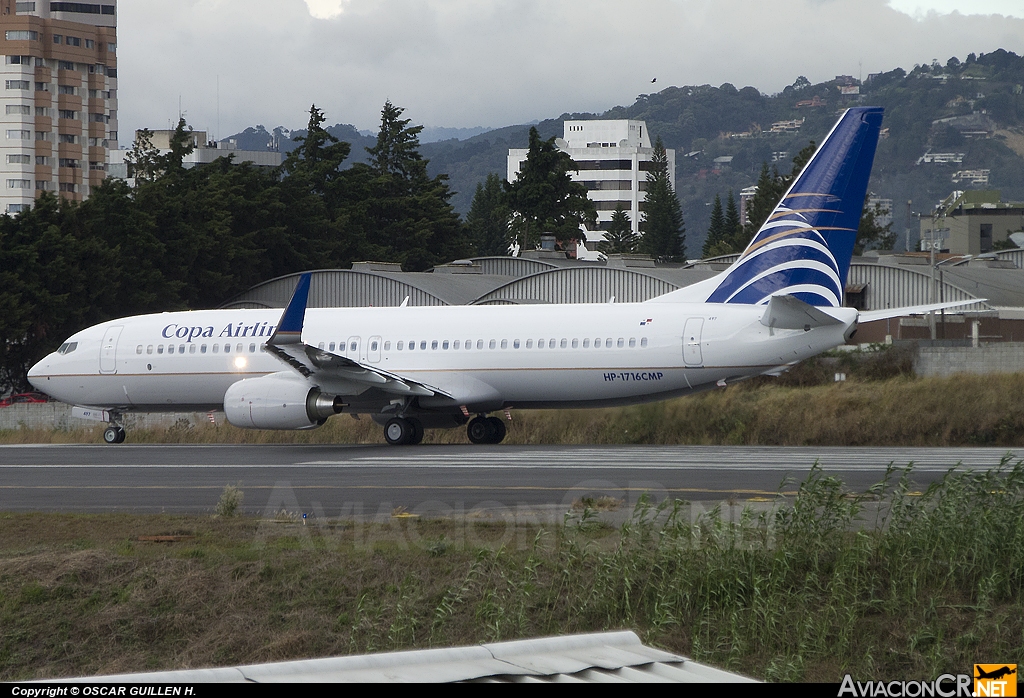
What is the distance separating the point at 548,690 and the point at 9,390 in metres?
53.1

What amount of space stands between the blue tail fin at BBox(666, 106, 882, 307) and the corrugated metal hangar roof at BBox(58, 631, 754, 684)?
2024 cm

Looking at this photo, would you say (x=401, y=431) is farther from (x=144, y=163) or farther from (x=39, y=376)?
(x=144, y=163)

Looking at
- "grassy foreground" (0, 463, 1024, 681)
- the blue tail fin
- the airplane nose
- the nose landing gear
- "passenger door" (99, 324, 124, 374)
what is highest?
the blue tail fin

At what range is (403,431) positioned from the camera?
28.3 meters

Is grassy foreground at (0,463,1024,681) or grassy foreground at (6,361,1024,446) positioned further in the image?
grassy foreground at (6,361,1024,446)

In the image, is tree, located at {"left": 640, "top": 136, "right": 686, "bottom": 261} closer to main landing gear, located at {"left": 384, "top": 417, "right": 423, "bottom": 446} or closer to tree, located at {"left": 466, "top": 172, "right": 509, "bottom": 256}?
tree, located at {"left": 466, "top": 172, "right": 509, "bottom": 256}

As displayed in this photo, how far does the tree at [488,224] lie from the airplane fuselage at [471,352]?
80867 millimetres

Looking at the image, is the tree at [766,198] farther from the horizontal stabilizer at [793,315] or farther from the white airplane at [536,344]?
the horizontal stabilizer at [793,315]

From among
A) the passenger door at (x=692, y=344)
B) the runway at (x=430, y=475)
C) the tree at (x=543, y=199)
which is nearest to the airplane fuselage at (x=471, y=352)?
the passenger door at (x=692, y=344)

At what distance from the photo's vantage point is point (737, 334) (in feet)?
83.6

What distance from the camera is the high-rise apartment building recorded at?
5153 inches

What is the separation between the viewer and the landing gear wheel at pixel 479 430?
95.1 ft

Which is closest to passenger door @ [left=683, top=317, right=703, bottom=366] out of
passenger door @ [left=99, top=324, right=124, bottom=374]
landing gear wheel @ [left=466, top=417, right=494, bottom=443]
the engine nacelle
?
landing gear wheel @ [left=466, top=417, right=494, bottom=443]

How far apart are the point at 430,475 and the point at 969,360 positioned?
18.6 meters
